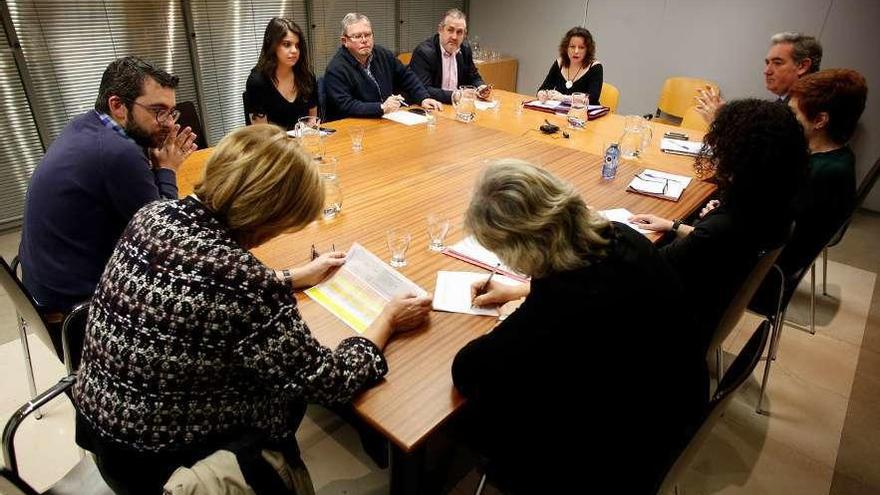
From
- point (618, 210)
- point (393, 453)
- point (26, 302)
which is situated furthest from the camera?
point (618, 210)

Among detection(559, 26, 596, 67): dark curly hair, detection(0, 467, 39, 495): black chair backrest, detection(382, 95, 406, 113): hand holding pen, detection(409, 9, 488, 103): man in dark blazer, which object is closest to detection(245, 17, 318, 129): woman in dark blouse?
detection(382, 95, 406, 113): hand holding pen

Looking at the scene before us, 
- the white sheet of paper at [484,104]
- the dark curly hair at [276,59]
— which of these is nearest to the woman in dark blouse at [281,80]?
the dark curly hair at [276,59]

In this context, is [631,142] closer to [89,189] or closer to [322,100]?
[322,100]

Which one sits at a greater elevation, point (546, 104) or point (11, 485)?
point (546, 104)

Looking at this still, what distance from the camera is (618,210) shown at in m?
2.17

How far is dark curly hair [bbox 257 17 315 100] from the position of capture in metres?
3.17

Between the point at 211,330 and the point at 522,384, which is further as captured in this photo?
the point at 522,384

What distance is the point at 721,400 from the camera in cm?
103

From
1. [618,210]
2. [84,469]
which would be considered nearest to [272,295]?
[84,469]

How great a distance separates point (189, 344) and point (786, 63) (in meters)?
3.31

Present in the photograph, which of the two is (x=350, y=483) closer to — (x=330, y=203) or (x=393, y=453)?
(x=393, y=453)

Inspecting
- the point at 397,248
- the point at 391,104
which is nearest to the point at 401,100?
the point at 391,104

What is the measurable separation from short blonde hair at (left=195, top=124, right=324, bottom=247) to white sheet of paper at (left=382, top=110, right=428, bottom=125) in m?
2.19

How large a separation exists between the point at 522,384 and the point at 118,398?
0.86 meters
